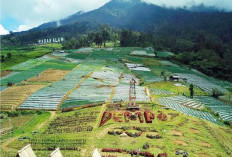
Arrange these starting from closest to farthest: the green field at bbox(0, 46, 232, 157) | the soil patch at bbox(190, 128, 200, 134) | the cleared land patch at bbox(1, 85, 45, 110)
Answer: the green field at bbox(0, 46, 232, 157)
the soil patch at bbox(190, 128, 200, 134)
the cleared land patch at bbox(1, 85, 45, 110)

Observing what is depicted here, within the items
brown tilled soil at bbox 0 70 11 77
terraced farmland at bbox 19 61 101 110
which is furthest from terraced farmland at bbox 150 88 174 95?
brown tilled soil at bbox 0 70 11 77

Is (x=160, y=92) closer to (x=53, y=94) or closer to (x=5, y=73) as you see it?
(x=53, y=94)

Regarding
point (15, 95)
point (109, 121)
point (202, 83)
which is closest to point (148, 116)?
point (109, 121)

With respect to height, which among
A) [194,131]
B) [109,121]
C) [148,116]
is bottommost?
[194,131]

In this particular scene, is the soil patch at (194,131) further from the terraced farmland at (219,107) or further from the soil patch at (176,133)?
the terraced farmland at (219,107)

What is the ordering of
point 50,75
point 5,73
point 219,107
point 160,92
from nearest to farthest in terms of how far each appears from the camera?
1. point 219,107
2. point 160,92
3. point 50,75
4. point 5,73

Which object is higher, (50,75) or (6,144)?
(50,75)

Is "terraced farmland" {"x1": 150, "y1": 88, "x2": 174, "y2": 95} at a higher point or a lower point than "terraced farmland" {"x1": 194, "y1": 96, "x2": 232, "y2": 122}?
higher

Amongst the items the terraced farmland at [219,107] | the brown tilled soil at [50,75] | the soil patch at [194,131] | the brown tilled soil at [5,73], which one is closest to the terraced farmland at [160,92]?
the terraced farmland at [219,107]

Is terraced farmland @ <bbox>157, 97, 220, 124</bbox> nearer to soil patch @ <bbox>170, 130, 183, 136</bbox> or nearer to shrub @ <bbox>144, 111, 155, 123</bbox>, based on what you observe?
shrub @ <bbox>144, 111, 155, 123</bbox>

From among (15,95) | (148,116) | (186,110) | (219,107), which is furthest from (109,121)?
(15,95)

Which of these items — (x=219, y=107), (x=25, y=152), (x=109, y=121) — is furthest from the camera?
(x=219, y=107)

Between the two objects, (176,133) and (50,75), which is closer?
(176,133)

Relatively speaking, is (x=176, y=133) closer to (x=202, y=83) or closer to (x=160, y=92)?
(x=160, y=92)
